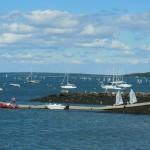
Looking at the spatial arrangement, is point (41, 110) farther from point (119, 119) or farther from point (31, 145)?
point (31, 145)

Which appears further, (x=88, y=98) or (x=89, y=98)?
(x=88, y=98)

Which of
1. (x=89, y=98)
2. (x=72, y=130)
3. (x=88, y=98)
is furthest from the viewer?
(x=88, y=98)

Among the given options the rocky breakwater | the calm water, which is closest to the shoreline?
the rocky breakwater

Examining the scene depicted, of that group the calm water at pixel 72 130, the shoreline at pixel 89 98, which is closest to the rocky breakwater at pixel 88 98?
the shoreline at pixel 89 98

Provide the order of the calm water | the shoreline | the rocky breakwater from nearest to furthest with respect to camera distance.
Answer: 1. the calm water
2. the shoreline
3. the rocky breakwater

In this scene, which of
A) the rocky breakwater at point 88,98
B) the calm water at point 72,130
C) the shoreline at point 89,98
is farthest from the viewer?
the rocky breakwater at point 88,98

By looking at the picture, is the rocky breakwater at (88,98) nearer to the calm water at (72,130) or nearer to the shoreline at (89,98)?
the shoreline at (89,98)

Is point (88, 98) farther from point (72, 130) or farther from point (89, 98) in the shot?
point (72, 130)

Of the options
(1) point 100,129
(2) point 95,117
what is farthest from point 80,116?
(1) point 100,129

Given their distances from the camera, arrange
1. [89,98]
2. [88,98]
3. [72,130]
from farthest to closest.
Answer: [88,98]
[89,98]
[72,130]

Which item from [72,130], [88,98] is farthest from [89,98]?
[72,130]

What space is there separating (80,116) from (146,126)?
1961 cm

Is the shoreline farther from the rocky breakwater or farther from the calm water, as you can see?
the calm water

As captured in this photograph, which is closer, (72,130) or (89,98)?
(72,130)
